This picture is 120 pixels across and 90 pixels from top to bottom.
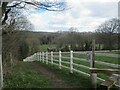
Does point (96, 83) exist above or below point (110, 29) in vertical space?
below

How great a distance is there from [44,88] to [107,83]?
226 centimetres

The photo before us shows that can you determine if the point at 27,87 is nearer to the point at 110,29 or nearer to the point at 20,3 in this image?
the point at 20,3

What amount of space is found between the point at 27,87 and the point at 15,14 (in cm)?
661

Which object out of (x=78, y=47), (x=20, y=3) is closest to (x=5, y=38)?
(x=20, y=3)

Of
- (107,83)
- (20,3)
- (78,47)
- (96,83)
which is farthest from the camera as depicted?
(78,47)

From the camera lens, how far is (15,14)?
14.5m

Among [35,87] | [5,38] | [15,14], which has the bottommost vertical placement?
[35,87]

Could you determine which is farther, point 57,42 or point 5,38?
point 57,42

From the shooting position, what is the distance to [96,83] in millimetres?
8531

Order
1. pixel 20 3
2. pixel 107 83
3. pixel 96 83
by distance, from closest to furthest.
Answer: pixel 107 83, pixel 96 83, pixel 20 3

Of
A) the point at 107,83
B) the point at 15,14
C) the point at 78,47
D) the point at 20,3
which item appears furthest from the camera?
the point at 78,47

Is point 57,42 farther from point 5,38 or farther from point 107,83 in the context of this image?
point 107,83

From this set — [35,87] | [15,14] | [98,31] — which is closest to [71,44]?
[98,31]

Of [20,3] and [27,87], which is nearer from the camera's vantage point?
[27,87]
